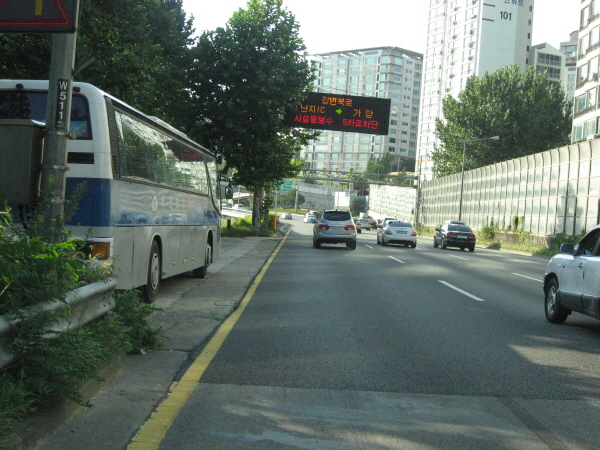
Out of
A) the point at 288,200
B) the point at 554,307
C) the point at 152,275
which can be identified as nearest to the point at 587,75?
the point at 554,307

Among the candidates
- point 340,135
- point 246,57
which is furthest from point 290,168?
point 340,135

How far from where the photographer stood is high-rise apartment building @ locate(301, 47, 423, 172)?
174 metres

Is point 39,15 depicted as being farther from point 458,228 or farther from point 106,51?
point 458,228

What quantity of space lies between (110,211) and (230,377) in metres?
3.44

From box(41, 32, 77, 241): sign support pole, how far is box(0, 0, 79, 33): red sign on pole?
0.39 meters

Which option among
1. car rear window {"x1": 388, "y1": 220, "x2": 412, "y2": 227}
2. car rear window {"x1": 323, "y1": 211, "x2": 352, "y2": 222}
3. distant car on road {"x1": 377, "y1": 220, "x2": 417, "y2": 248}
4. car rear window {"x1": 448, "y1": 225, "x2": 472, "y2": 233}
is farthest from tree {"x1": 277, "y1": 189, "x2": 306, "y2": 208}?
car rear window {"x1": 323, "y1": 211, "x2": 352, "y2": 222}

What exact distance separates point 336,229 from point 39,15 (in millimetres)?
23743

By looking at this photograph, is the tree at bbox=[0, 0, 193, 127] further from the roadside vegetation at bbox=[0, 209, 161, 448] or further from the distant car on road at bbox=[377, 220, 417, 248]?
the distant car on road at bbox=[377, 220, 417, 248]

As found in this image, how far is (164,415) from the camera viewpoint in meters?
4.72

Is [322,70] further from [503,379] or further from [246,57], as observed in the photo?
[503,379]

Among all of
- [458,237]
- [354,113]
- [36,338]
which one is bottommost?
[36,338]

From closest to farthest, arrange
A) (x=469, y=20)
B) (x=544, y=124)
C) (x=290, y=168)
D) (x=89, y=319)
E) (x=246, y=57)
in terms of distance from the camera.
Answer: (x=89, y=319) < (x=246, y=57) < (x=290, y=168) < (x=544, y=124) < (x=469, y=20)

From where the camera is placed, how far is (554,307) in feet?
32.4

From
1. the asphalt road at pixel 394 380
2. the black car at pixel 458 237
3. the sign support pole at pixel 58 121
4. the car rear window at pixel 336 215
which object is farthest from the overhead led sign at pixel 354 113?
the sign support pole at pixel 58 121
